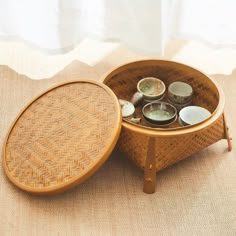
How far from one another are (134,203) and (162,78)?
0.41 metres

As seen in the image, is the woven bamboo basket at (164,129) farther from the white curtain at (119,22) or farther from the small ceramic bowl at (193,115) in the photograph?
the white curtain at (119,22)

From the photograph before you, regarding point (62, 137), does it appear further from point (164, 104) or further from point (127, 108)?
point (164, 104)

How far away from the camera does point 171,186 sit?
132cm

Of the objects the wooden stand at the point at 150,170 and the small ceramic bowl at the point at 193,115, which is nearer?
the wooden stand at the point at 150,170

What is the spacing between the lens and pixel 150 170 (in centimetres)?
127

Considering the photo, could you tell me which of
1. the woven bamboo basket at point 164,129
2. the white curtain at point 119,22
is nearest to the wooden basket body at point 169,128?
the woven bamboo basket at point 164,129

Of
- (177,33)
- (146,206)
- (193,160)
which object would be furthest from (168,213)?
(177,33)

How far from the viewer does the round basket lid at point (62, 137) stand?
123 centimetres

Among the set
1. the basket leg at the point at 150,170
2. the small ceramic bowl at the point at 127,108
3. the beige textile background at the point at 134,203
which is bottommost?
the beige textile background at the point at 134,203

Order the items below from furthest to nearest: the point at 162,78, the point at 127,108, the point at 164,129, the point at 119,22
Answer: the point at 119,22
the point at 162,78
the point at 127,108
the point at 164,129

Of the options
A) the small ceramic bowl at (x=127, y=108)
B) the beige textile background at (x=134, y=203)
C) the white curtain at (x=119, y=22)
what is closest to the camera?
the beige textile background at (x=134, y=203)

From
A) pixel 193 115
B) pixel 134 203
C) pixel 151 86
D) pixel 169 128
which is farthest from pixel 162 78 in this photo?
pixel 134 203

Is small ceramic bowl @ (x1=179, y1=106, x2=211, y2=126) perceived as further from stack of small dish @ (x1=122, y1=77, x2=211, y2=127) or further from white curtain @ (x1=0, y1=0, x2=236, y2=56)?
white curtain @ (x1=0, y1=0, x2=236, y2=56)

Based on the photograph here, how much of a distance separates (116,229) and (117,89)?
43 cm
